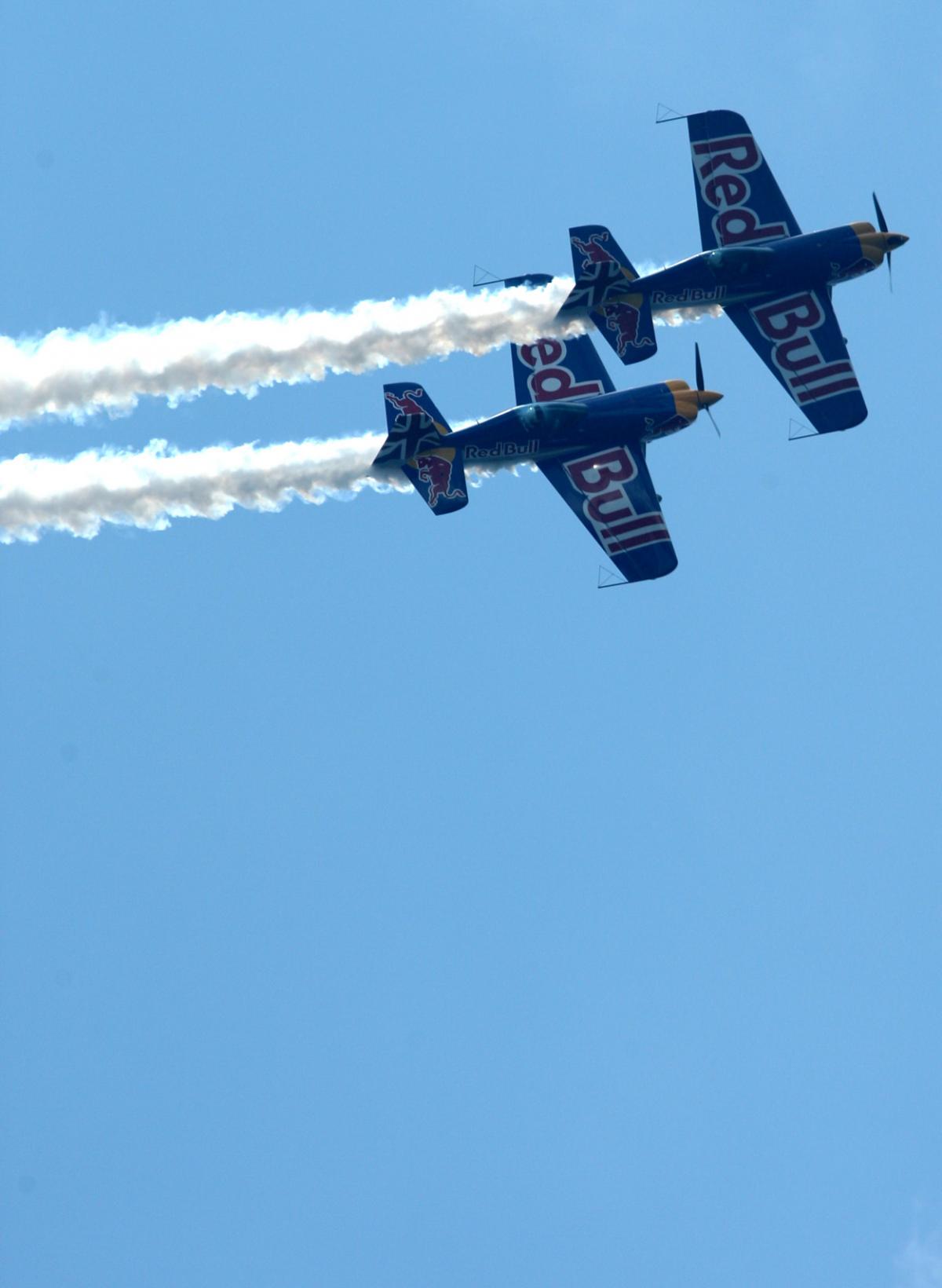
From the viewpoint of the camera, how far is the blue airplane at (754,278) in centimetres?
5675

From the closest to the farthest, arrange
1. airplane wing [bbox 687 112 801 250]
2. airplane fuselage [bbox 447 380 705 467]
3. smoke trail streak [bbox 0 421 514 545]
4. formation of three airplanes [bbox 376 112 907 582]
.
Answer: smoke trail streak [bbox 0 421 514 545]
formation of three airplanes [bbox 376 112 907 582]
airplane fuselage [bbox 447 380 705 467]
airplane wing [bbox 687 112 801 250]

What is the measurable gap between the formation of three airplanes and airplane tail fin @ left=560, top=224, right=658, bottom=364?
35 mm

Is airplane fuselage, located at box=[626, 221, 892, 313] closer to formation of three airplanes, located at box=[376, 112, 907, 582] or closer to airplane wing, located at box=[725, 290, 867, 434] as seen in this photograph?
formation of three airplanes, located at box=[376, 112, 907, 582]

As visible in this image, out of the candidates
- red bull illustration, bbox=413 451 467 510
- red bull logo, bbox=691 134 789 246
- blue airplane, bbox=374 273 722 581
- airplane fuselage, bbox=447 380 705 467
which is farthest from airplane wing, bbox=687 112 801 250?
red bull illustration, bbox=413 451 467 510

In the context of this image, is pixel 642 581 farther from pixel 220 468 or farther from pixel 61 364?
pixel 61 364

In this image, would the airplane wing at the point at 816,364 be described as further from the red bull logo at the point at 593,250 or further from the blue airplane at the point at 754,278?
the red bull logo at the point at 593,250

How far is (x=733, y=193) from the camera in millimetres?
58250

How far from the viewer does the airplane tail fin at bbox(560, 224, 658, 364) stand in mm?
56344

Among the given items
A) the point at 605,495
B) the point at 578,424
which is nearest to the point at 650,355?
the point at 578,424

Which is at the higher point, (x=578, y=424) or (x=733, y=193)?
(x=733, y=193)

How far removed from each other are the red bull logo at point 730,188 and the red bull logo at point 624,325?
3.41 m

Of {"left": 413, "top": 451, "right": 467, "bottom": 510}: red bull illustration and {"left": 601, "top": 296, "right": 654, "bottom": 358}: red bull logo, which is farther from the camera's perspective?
{"left": 601, "top": 296, "right": 654, "bottom": 358}: red bull logo

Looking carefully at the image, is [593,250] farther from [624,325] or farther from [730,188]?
[730,188]

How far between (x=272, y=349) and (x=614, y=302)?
28.3ft
